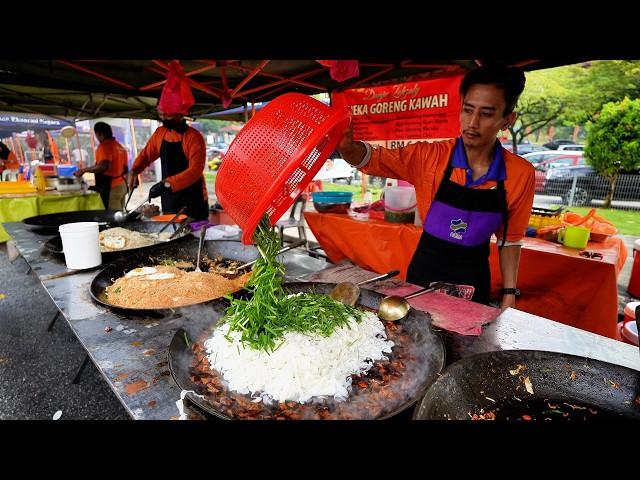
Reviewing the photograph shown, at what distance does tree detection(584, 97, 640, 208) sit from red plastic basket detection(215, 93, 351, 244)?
12.8 m

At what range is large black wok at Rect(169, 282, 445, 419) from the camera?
1115mm

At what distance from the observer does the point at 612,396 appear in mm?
1182

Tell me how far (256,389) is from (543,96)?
1996 centimetres

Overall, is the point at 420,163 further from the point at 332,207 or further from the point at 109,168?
the point at 109,168

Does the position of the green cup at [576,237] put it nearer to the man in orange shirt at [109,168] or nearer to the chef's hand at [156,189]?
the chef's hand at [156,189]

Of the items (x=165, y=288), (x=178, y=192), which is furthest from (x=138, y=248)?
(x=178, y=192)

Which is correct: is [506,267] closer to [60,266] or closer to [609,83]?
[60,266]

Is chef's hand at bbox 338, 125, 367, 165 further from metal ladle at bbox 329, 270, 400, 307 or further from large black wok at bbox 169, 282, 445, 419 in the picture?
large black wok at bbox 169, 282, 445, 419

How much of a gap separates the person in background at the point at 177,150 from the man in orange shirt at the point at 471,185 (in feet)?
10.7

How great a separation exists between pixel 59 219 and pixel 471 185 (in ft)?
13.4

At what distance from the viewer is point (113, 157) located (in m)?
8.03

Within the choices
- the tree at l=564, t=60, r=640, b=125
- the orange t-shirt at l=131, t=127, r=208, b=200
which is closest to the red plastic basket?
the orange t-shirt at l=131, t=127, r=208, b=200

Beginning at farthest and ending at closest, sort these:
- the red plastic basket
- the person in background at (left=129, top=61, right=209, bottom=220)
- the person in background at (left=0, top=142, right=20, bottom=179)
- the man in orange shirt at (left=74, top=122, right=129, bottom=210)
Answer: the person in background at (left=0, top=142, right=20, bottom=179) < the man in orange shirt at (left=74, top=122, right=129, bottom=210) < the person in background at (left=129, top=61, right=209, bottom=220) < the red plastic basket

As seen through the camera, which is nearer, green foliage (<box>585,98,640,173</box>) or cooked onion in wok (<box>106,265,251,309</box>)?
cooked onion in wok (<box>106,265,251,309</box>)
